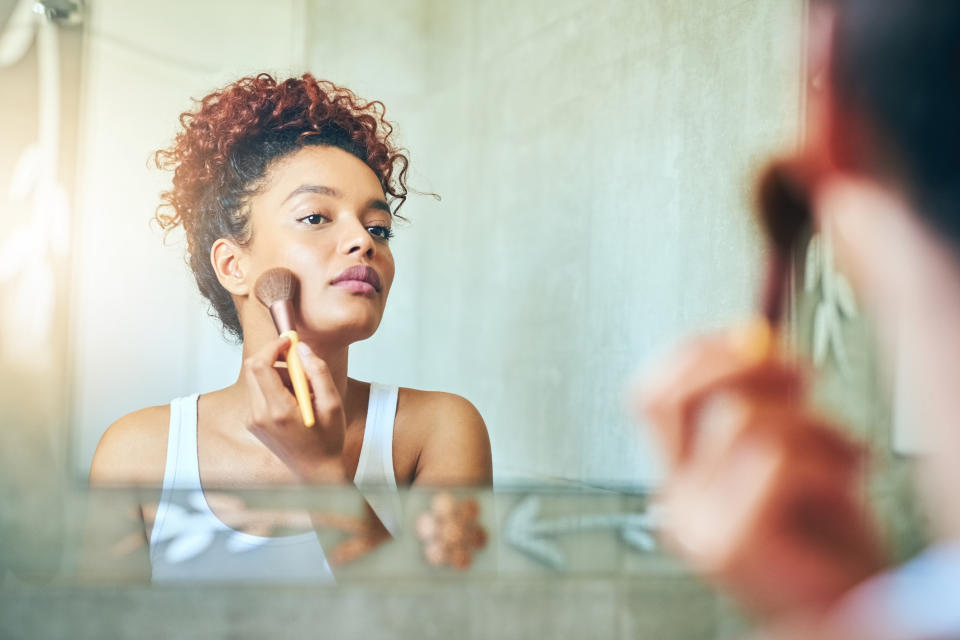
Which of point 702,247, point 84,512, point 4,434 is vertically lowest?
point 84,512

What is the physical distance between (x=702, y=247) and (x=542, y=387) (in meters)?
0.38

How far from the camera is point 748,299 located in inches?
62.4

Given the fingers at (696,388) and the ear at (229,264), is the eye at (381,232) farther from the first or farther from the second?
the fingers at (696,388)

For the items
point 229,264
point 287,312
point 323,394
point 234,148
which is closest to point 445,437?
point 323,394

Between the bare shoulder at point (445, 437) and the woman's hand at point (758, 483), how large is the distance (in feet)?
3.59

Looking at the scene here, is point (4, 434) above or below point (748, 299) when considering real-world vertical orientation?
below

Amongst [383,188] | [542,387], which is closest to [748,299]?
[542,387]

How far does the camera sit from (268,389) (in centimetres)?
136

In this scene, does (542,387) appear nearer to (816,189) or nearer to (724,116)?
(724,116)

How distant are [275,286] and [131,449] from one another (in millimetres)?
331

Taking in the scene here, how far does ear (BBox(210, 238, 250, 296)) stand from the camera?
139 cm

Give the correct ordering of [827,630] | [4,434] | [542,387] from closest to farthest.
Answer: [827,630] < [4,434] < [542,387]

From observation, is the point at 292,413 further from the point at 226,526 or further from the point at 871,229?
the point at 871,229

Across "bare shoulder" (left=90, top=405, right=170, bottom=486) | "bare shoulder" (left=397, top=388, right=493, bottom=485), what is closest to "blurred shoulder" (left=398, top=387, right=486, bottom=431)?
"bare shoulder" (left=397, top=388, right=493, bottom=485)
